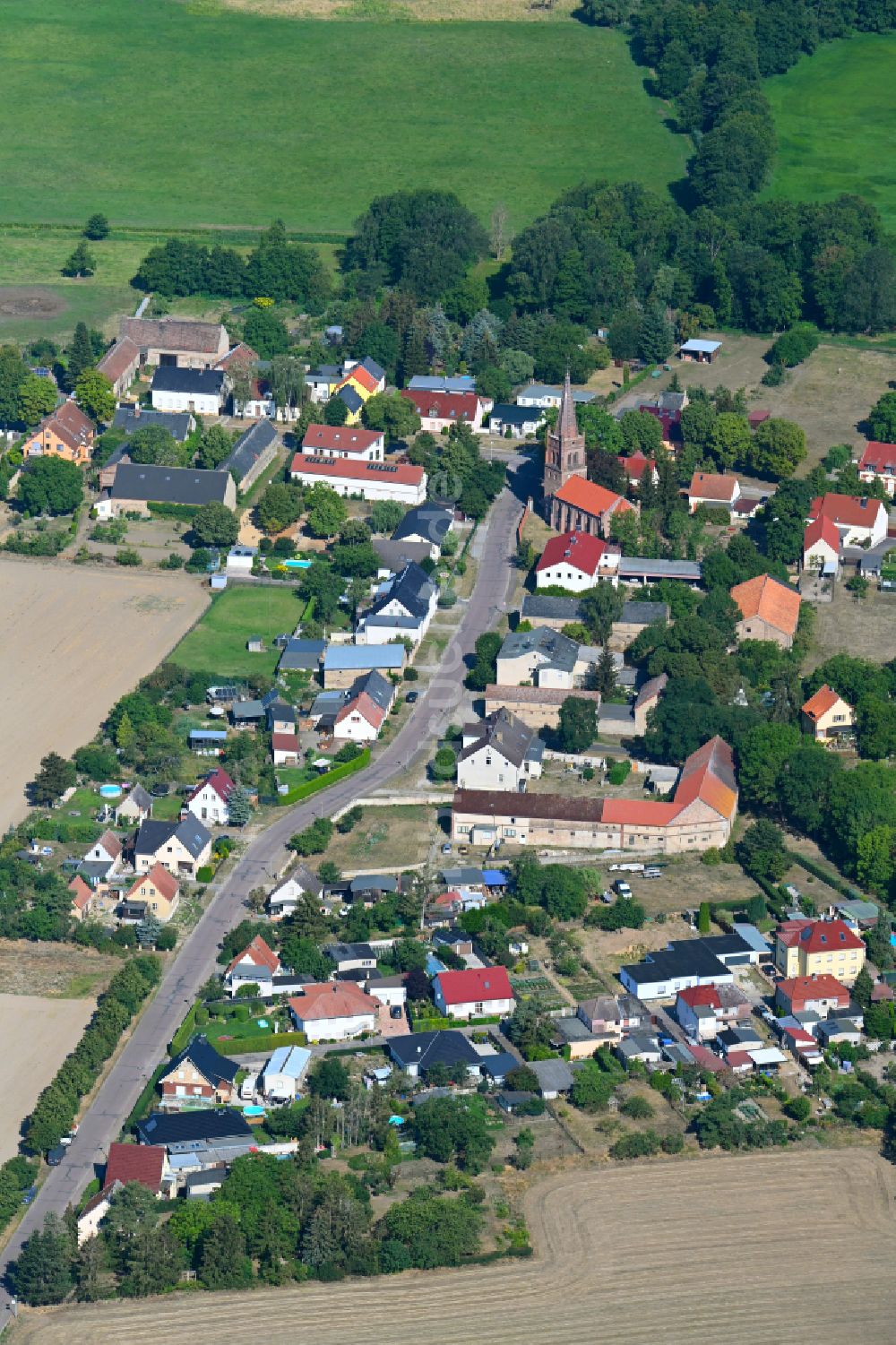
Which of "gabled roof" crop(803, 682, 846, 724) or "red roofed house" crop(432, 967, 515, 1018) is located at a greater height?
"red roofed house" crop(432, 967, 515, 1018)

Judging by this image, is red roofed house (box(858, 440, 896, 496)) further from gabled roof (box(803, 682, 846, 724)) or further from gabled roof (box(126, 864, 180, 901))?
gabled roof (box(126, 864, 180, 901))

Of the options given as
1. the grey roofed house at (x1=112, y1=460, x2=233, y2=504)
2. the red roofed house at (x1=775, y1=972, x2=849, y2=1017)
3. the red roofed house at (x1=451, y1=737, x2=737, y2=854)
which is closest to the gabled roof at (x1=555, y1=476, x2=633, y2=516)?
the grey roofed house at (x1=112, y1=460, x2=233, y2=504)

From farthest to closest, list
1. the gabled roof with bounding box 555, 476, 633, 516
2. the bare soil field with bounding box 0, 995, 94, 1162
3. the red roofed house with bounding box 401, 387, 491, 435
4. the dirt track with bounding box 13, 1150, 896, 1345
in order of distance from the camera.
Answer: the red roofed house with bounding box 401, 387, 491, 435 < the gabled roof with bounding box 555, 476, 633, 516 < the bare soil field with bounding box 0, 995, 94, 1162 < the dirt track with bounding box 13, 1150, 896, 1345

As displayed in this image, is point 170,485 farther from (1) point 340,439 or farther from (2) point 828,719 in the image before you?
(2) point 828,719

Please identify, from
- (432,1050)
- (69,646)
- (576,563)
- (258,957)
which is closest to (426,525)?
(576,563)

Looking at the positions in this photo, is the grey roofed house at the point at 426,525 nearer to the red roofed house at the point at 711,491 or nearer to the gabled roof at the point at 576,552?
the gabled roof at the point at 576,552

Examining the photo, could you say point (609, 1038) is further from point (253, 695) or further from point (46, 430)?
point (46, 430)

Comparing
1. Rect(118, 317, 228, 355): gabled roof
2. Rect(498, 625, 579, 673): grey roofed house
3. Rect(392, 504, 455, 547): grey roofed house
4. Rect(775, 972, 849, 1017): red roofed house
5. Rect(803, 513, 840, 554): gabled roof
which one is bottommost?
Rect(118, 317, 228, 355): gabled roof
